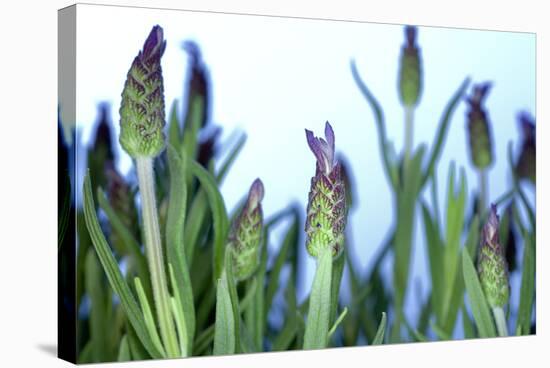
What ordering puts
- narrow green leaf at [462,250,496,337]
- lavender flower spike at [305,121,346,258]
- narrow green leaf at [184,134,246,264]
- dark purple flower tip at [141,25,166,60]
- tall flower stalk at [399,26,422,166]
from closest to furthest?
dark purple flower tip at [141,25,166,60]
narrow green leaf at [184,134,246,264]
lavender flower spike at [305,121,346,258]
tall flower stalk at [399,26,422,166]
narrow green leaf at [462,250,496,337]

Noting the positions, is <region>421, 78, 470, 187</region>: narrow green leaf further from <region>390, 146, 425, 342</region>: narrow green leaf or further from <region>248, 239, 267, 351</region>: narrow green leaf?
<region>248, 239, 267, 351</region>: narrow green leaf

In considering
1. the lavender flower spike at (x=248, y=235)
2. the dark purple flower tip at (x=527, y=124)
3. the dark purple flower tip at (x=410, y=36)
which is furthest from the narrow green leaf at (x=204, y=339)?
the dark purple flower tip at (x=527, y=124)

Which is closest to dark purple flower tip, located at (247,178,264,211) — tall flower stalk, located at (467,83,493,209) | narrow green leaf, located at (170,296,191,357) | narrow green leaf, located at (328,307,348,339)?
narrow green leaf, located at (170,296,191,357)

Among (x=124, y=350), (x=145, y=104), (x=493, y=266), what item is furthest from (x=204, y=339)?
(x=493, y=266)

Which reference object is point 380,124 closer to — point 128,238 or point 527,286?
point 527,286

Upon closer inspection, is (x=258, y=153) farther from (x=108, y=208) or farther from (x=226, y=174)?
(x=108, y=208)

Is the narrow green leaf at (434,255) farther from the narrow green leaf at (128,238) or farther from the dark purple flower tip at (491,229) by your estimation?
the narrow green leaf at (128,238)
